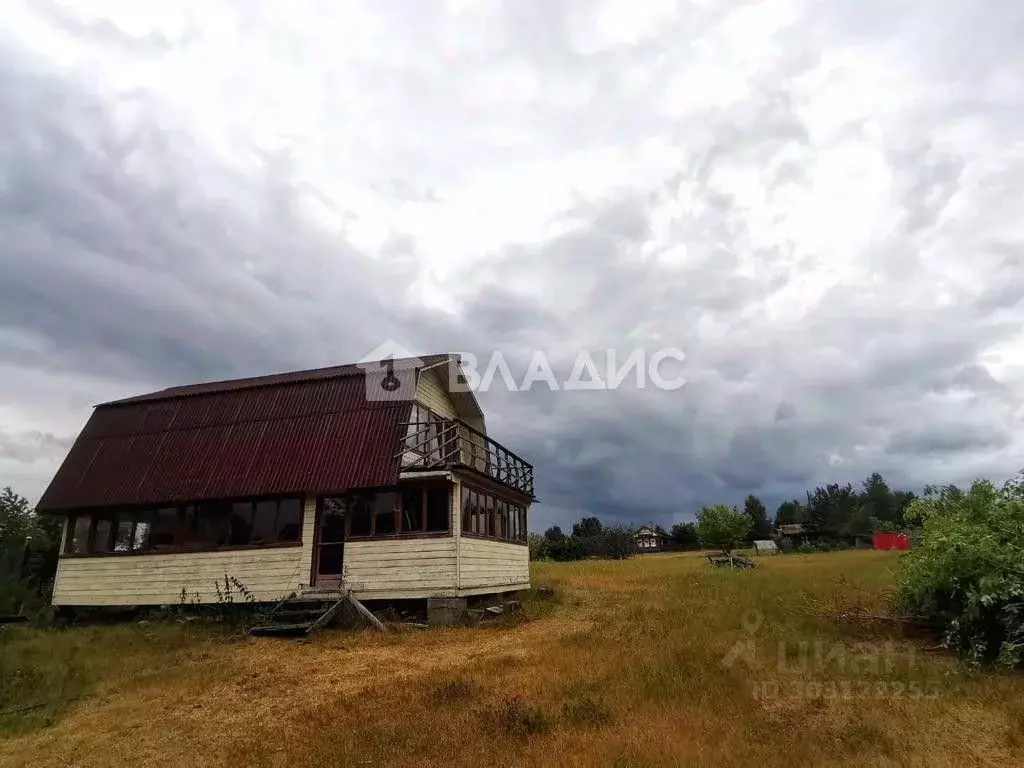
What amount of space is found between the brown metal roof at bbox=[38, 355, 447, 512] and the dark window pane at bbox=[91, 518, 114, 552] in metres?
0.85

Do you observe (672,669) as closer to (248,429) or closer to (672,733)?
(672,733)

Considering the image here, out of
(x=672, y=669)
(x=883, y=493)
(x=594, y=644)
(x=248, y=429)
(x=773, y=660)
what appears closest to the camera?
(x=672, y=669)

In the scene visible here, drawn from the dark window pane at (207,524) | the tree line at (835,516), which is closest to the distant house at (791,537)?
the tree line at (835,516)

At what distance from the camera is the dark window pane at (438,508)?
18844 mm

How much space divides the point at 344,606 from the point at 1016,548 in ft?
49.5

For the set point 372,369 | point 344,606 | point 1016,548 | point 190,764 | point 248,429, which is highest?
point 372,369

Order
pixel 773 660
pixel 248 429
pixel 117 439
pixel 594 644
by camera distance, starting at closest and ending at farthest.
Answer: pixel 773 660 → pixel 594 644 → pixel 248 429 → pixel 117 439

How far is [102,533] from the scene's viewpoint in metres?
22.5

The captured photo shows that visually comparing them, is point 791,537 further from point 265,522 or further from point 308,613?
point 308,613

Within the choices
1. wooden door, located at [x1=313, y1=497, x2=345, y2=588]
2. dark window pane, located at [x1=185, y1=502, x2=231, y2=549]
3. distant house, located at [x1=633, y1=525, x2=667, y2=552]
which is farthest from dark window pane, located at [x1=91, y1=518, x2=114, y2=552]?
distant house, located at [x1=633, y1=525, x2=667, y2=552]

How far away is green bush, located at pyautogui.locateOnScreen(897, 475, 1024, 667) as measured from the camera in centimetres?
1154

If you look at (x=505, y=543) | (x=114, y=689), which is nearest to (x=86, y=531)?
(x=114, y=689)

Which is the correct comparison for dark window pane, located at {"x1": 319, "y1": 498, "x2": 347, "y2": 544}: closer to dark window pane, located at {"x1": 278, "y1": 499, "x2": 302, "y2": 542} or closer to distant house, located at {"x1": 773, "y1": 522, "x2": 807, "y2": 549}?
dark window pane, located at {"x1": 278, "y1": 499, "x2": 302, "y2": 542}

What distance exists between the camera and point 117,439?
24.0m
